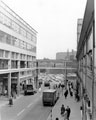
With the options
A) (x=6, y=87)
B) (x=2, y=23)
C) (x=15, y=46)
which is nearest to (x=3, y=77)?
(x=6, y=87)

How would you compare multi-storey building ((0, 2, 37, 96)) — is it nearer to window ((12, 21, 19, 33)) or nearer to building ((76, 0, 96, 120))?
window ((12, 21, 19, 33))

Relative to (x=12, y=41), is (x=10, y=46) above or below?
below

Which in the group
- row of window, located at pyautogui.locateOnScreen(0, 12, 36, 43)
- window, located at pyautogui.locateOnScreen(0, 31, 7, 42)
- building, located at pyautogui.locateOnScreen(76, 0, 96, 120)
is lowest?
building, located at pyautogui.locateOnScreen(76, 0, 96, 120)

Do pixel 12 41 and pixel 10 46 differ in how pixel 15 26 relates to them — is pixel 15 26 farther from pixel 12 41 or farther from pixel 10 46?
pixel 10 46

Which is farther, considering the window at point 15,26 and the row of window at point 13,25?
the window at point 15,26

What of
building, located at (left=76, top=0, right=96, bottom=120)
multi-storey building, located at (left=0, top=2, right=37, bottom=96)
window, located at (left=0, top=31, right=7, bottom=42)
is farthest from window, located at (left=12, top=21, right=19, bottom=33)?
building, located at (left=76, top=0, right=96, bottom=120)

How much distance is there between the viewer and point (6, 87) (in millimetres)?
39250

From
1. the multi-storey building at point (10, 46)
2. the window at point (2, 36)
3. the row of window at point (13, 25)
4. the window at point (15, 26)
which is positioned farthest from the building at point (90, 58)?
the window at point (15, 26)

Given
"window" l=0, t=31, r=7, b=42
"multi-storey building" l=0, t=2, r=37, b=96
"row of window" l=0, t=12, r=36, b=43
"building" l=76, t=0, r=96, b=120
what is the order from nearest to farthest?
1. "building" l=76, t=0, r=96, b=120
2. "window" l=0, t=31, r=7, b=42
3. "row of window" l=0, t=12, r=36, b=43
4. "multi-storey building" l=0, t=2, r=37, b=96

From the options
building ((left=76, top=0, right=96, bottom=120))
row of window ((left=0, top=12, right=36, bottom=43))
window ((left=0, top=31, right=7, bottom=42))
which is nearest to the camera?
building ((left=76, top=0, right=96, bottom=120))

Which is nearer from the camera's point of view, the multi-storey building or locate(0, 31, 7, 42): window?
locate(0, 31, 7, 42): window

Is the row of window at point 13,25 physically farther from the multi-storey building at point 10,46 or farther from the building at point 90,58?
the building at point 90,58

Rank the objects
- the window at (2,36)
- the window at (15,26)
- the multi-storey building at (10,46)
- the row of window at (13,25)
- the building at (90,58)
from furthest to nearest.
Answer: the window at (15,26) → the multi-storey building at (10,46) → the row of window at (13,25) → the window at (2,36) → the building at (90,58)

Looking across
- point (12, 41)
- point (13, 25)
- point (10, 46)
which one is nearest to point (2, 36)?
point (10, 46)
